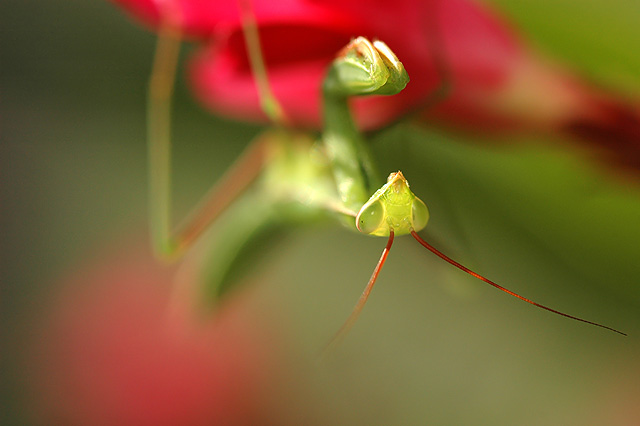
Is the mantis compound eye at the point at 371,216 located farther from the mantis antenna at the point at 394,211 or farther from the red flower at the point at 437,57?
the red flower at the point at 437,57

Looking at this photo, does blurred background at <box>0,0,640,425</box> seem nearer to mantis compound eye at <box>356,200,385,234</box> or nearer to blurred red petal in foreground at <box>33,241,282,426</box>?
blurred red petal in foreground at <box>33,241,282,426</box>

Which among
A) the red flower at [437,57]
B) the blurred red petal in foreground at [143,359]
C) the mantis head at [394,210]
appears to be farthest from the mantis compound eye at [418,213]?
the blurred red petal in foreground at [143,359]

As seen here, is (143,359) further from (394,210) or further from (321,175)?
(394,210)

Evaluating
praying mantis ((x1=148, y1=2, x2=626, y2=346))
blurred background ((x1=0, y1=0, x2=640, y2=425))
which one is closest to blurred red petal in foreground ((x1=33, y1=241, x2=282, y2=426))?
blurred background ((x1=0, y1=0, x2=640, y2=425))

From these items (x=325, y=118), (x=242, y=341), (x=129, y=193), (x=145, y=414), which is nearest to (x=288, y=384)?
(x=242, y=341)

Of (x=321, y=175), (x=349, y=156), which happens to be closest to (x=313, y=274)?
(x=321, y=175)

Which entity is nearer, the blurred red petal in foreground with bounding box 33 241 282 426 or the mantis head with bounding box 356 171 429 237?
the mantis head with bounding box 356 171 429 237
